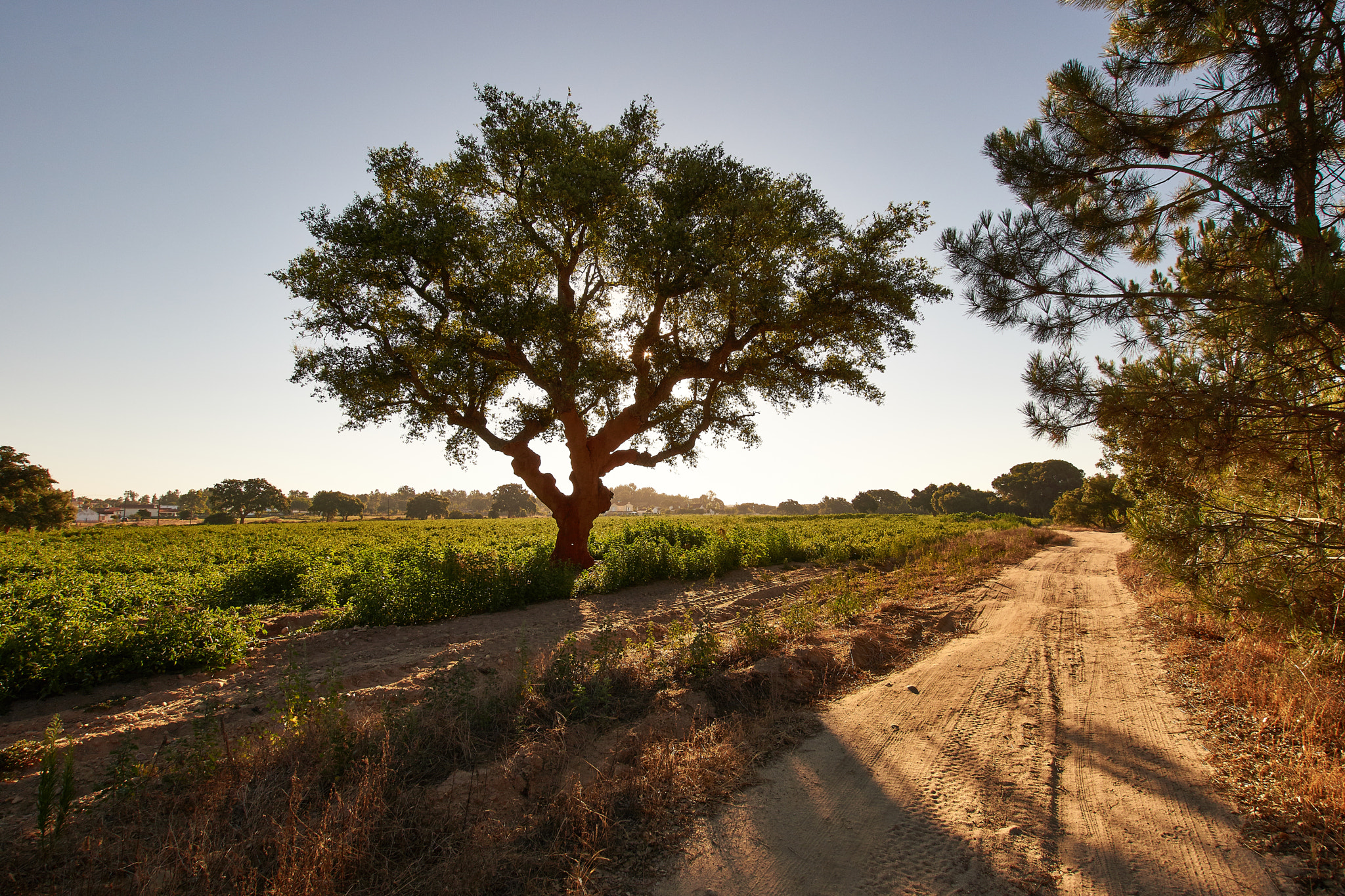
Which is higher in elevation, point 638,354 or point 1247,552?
point 638,354

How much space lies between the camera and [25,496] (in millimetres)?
44375

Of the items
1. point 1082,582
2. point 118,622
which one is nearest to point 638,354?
point 118,622

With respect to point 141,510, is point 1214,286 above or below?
above

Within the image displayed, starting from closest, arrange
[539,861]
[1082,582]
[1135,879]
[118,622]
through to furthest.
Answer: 1. [1135,879]
2. [539,861]
3. [118,622]
4. [1082,582]

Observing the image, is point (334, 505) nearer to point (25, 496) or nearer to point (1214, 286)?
point (25, 496)

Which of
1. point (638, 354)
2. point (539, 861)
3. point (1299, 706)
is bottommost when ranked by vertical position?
point (539, 861)

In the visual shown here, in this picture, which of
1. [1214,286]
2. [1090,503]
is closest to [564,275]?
[1214,286]

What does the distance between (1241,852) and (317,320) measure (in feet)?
52.5

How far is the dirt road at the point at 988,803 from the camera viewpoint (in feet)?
10.1

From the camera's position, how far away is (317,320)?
1287cm

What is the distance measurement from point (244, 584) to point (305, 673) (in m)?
10.3

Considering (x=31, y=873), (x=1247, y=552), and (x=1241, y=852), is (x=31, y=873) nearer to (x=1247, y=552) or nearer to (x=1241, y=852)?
(x=1241, y=852)

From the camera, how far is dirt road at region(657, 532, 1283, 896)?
3.09m

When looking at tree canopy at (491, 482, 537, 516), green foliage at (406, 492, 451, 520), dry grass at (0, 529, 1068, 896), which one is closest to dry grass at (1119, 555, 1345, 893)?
dry grass at (0, 529, 1068, 896)
